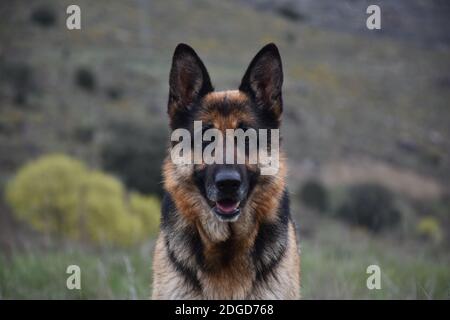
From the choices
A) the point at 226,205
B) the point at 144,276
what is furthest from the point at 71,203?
the point at 226,205

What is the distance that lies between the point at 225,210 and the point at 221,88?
33340 mm

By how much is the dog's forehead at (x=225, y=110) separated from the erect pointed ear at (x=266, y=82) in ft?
0.48

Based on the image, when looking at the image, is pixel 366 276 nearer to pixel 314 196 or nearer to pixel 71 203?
pixel 71 203

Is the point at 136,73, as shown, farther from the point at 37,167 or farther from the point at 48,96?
the point at 37,167

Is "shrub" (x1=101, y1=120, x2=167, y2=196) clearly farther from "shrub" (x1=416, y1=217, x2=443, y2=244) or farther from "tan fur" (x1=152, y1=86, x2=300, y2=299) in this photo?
"tan fur" (x1=152, y1=86, x2=300, y2=299)

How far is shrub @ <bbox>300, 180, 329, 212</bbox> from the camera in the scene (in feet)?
94.1

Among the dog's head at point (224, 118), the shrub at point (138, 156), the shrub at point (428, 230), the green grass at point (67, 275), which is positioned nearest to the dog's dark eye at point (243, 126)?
the dog's head at point (224, 118)

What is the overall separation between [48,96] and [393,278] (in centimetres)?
3406

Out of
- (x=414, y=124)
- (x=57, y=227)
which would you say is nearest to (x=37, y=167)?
(x=57, y=227)

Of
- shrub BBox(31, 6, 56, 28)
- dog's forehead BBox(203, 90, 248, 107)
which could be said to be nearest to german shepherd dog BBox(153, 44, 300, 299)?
dog's forehead BBox(203, 90, 248, 107)

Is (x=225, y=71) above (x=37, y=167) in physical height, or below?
above

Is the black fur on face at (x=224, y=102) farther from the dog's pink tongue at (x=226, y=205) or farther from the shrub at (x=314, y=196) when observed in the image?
the shrub at (x=314, y=196)

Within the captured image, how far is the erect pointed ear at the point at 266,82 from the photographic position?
4738 millimetres
